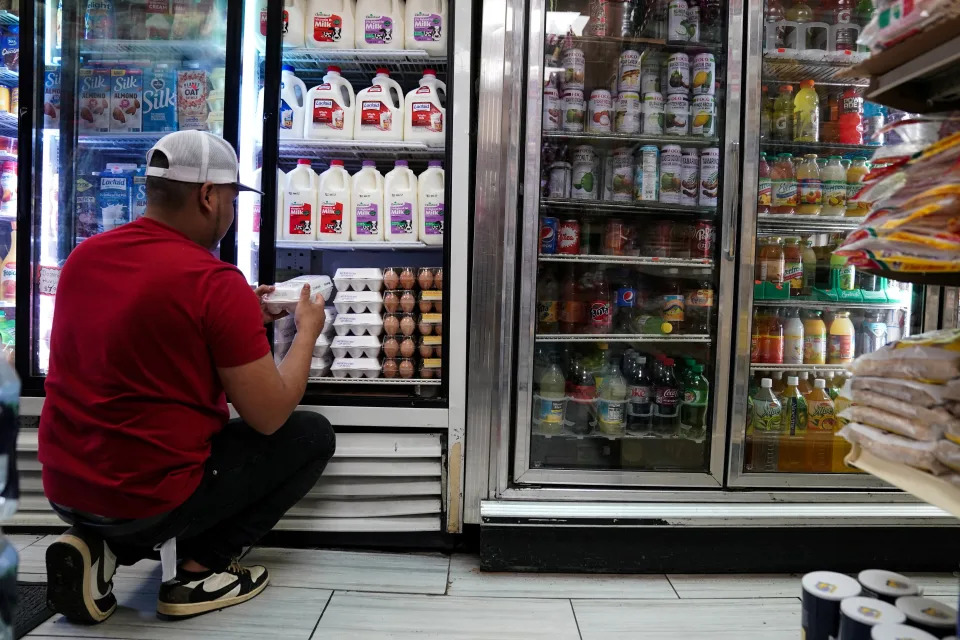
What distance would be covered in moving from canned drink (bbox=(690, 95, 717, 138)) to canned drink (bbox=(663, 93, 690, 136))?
4 centimetres

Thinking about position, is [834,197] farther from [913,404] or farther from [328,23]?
[328,23]

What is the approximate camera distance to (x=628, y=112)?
2.61 meters

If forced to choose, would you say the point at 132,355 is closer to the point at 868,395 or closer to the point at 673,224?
the point at 868,395

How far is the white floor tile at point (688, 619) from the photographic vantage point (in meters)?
1.93

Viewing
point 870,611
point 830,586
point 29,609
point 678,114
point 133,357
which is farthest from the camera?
point 678,114

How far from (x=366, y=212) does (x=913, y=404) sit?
6.58 feet

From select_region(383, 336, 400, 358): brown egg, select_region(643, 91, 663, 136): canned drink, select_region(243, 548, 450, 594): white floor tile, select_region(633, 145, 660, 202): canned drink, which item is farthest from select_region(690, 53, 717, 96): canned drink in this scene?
select_region(243, 548, 450, 594): white floor tile

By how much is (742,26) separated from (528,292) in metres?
1.28

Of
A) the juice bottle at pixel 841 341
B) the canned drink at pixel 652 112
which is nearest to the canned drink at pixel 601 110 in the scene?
the canned drink at pixel 652 112

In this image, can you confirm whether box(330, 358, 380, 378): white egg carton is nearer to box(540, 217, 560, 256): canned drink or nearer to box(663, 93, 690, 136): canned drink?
box(540, 217, 560, 256): canned drink

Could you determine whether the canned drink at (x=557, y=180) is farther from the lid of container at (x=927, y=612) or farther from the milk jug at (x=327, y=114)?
the lid of container at (x=927, y=612)

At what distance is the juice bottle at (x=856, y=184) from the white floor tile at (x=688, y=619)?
159 centimetres

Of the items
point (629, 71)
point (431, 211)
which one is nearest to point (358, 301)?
point (431, 211)

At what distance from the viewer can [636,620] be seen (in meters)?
2.00
